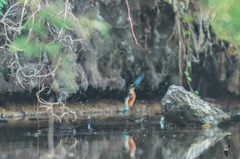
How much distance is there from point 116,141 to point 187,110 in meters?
1.45

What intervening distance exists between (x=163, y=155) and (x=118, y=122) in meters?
2.01

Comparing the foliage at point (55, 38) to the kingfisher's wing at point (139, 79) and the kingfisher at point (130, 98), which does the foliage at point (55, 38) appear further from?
the kingfisher's wing at point (139, 79)

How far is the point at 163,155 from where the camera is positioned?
2721mm

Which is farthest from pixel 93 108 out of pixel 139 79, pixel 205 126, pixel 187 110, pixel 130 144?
pixel 130 144

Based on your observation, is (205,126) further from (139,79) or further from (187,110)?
(139,79)

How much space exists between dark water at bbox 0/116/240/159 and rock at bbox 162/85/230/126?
265 mm

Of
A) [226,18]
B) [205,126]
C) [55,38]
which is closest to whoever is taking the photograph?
[205,126]

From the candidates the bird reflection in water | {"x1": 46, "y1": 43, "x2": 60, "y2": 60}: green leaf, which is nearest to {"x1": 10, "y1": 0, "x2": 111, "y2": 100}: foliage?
{"x1": 46, "y1": 43, "x2": 60, "y2": 60}: green leaf

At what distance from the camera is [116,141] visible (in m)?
3.34

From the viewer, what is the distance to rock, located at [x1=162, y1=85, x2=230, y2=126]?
14.6 ft

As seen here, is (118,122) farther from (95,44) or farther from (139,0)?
(139,0)

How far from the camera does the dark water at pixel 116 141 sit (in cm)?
276

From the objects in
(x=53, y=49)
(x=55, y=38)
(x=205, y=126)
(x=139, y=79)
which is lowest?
(x=205, y=126)

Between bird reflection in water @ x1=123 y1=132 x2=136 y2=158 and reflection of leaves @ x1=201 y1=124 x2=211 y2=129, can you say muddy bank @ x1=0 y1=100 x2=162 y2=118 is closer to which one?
reflection of leaves @ x1=201 y1=124 x2=211 y2=129
